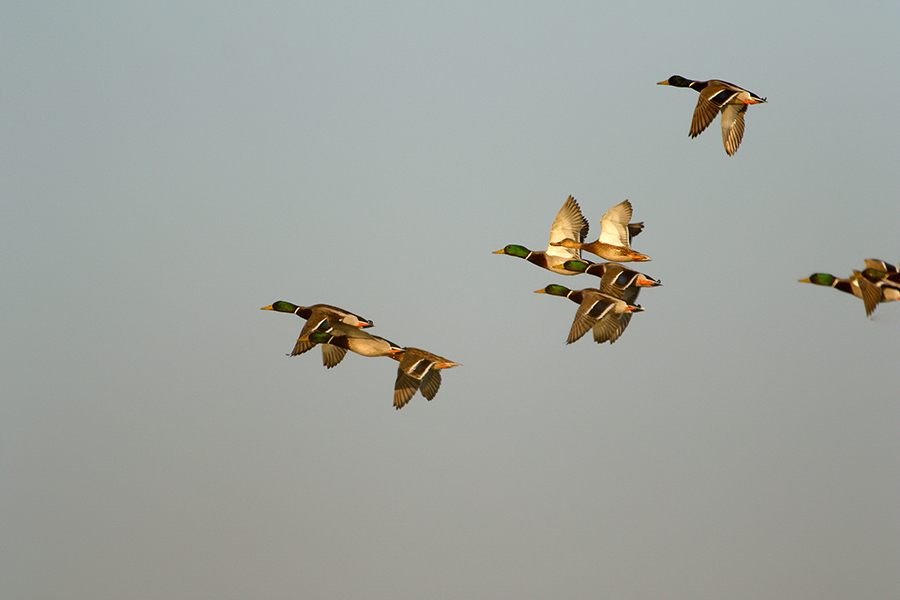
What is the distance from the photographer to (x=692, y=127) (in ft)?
40.1

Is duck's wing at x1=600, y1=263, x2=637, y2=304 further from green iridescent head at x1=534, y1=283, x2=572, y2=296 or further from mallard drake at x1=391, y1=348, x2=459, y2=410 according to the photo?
mallard drake at x1=391, y1=348, x2=459, y2=410

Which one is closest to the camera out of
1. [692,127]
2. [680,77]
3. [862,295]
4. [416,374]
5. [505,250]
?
[862,295]

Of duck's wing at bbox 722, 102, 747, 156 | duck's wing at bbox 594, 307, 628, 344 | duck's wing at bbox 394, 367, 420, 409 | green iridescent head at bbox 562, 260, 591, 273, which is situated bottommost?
duck's wing at bbox 394, 367, 420, 409

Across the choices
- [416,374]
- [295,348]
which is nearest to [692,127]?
[416,374]

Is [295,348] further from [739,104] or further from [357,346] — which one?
[739,104]

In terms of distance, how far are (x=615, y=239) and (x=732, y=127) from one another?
7.30ft

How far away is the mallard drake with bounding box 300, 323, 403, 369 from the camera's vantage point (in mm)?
11680

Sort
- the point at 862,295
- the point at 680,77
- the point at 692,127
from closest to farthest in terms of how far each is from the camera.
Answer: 1. the point at 862,295
2. the point at 692,127
3. the point at 680,77

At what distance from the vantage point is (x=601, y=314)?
38.6ft

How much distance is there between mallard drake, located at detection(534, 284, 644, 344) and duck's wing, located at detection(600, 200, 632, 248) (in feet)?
4.01

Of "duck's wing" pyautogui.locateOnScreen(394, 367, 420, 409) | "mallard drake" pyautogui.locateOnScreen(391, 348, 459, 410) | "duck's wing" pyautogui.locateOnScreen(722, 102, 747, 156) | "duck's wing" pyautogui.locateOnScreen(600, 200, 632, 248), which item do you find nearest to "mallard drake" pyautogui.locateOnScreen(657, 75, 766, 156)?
"duck's wing" pyautogui.locateOnScreen(722, 102, 747, 156)

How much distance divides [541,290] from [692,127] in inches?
125

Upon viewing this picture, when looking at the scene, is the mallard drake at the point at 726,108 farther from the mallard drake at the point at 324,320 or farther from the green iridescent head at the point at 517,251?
the mallard drake at the point at 324,320

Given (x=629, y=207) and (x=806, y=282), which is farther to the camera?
(x=629, y=207)
